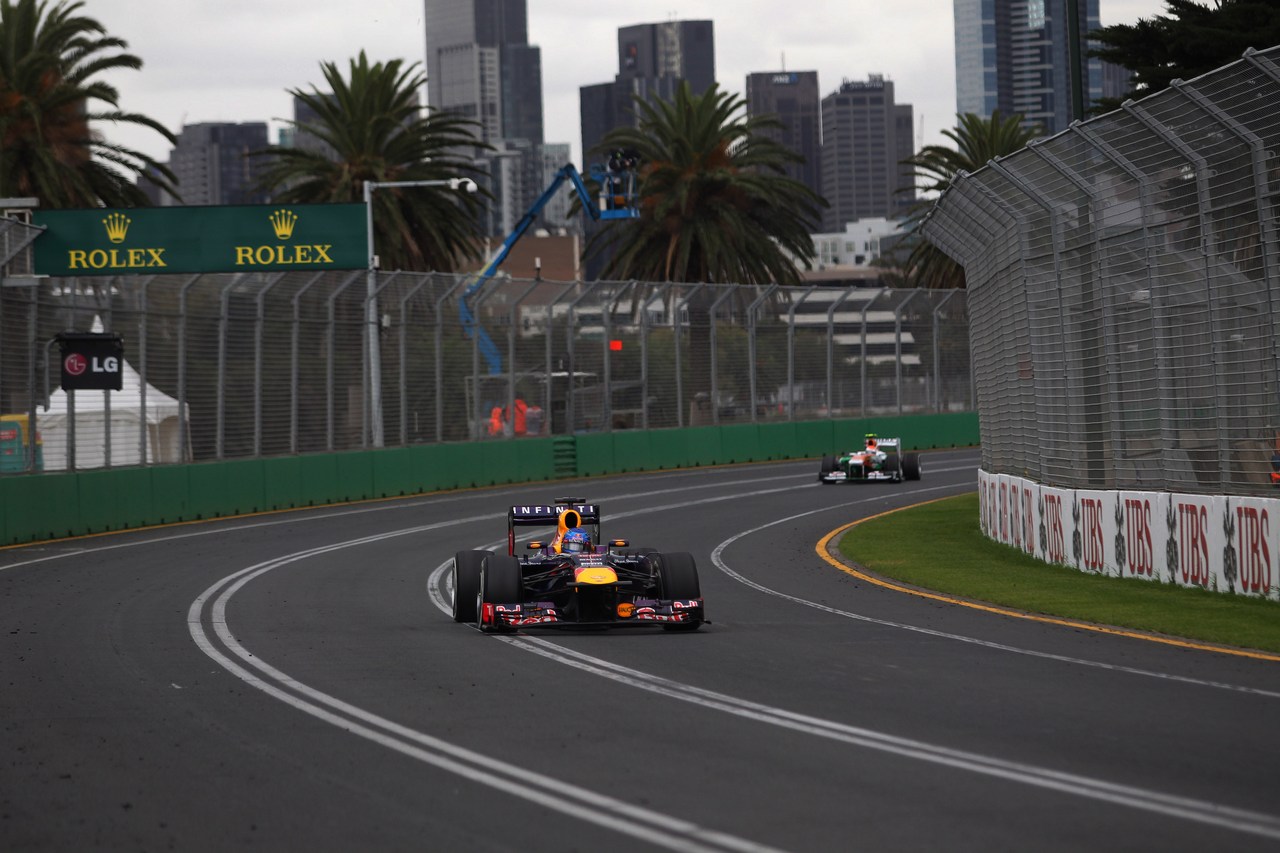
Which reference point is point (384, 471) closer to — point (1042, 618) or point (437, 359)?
point (437, 359)

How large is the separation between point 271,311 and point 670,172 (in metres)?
20.4

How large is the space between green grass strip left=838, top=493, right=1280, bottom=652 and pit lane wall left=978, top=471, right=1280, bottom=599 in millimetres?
168

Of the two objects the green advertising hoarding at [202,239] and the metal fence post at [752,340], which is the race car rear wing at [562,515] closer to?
the green advertising hoarding at [202,239]

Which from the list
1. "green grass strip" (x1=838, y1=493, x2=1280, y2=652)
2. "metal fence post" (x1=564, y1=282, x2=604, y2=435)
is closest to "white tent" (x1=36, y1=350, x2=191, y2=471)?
"green grass strip" (x1=838, y1=493, x2=1280, y2=652)

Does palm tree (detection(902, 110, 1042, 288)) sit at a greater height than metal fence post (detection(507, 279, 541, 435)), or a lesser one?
greater

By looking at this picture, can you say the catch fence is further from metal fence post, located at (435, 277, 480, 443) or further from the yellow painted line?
the yellow painted line

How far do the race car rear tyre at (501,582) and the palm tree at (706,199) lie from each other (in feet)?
119

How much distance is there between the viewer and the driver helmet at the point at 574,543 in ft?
48.3

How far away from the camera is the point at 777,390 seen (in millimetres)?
49219

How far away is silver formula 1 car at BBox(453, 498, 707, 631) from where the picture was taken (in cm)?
1380

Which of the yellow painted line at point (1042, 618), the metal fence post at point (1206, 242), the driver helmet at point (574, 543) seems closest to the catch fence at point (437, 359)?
the yellow painted line at point (1042, 618)

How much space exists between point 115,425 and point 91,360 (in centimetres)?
128

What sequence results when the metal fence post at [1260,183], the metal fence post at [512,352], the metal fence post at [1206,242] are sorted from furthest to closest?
the metal fence post at [512,352], the metal fence post at [1206,242], the metal fence post at [1260,183]

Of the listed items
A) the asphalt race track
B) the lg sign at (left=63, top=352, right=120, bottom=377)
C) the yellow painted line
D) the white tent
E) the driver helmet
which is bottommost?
the yellow painted line
